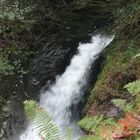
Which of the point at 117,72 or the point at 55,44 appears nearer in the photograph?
the point at 117,72

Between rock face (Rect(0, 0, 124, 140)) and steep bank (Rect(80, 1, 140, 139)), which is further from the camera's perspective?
rock face (Rect(0, 0, 124, 140))

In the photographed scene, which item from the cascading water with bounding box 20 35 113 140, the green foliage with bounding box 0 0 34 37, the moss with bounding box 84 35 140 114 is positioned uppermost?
the green foliage with bounding box 0 0 34 37

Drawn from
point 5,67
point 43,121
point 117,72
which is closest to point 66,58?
point 5,67

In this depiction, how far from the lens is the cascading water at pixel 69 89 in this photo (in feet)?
29.3

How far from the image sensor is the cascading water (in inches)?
352

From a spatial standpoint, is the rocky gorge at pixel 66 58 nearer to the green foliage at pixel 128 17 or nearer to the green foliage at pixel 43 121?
the green foliage at pixel 128 17

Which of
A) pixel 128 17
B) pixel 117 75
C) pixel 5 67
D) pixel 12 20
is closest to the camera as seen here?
pixel 117 75

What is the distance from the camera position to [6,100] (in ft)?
30.9

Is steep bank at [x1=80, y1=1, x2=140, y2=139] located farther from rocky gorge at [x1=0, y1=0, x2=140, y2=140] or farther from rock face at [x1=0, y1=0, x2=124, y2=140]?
rock face at [x1=0, y1=0, x2=124, y2=140]

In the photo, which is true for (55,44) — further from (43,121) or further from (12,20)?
(43,121)

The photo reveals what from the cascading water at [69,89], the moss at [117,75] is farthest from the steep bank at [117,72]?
the cascading water at [69,89]

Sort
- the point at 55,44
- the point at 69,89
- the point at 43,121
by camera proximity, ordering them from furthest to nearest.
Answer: the point at 55,44 < the point at 69,89 < the point at 43,121

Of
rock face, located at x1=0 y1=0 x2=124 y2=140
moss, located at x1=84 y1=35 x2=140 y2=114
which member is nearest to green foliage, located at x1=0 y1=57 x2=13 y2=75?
rock face, located at x1=0 y1=0 x2=124 y2=140

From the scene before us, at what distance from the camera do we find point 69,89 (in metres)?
9.53
